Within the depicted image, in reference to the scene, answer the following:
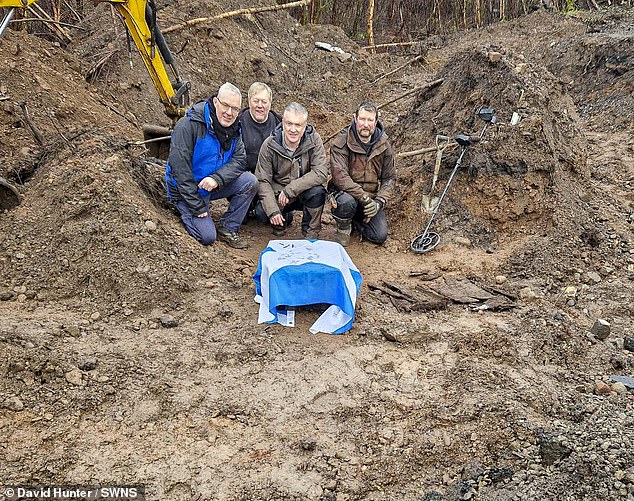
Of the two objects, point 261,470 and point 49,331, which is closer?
point 261,470

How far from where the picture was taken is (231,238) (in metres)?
5.71

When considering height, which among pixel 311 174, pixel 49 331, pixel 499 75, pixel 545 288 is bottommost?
pixel 545 288

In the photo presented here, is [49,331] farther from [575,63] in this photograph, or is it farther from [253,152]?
[575,63]

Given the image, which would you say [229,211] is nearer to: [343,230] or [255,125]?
[255,125]

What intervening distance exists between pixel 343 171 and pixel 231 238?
3.84ft

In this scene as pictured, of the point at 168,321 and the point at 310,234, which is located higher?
the point at 168,321

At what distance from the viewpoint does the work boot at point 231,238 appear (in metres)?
5.71

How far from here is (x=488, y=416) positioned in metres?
3.62

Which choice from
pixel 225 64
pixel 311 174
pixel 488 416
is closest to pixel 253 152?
pixel 311 174

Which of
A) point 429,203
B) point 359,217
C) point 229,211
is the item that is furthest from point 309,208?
point 429,203

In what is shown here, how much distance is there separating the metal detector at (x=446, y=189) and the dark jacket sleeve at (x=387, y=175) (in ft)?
Result: 1.60

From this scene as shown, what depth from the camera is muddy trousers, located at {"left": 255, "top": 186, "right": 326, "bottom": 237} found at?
228 inches

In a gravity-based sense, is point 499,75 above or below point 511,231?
above

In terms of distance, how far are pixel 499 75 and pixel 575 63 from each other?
536cm
